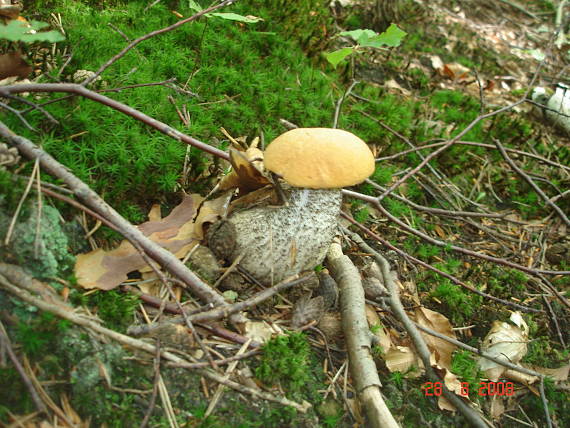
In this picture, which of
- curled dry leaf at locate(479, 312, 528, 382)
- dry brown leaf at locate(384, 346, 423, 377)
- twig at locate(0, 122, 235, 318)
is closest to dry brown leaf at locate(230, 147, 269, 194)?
twig at locate(0, 122, 235, 318)

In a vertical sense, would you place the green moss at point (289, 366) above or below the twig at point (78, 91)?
below

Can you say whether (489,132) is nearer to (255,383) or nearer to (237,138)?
(237,138)

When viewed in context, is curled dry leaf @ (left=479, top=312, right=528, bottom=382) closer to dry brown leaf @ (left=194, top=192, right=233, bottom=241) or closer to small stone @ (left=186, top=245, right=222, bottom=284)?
small stone @ (left=186, top=245, right=222, bottom=284)

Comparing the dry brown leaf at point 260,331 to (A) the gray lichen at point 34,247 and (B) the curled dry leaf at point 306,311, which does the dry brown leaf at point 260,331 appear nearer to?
(B) the curled dry leaf at point 306,311

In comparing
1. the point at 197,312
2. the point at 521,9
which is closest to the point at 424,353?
the point at 197,312

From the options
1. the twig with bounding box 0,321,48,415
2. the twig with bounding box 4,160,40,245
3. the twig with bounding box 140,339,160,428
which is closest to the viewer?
the twig with bounding box 0,321,48,415

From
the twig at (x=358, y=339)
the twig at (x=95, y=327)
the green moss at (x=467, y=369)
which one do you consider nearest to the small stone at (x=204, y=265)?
the twig at (x=95, y=327)
